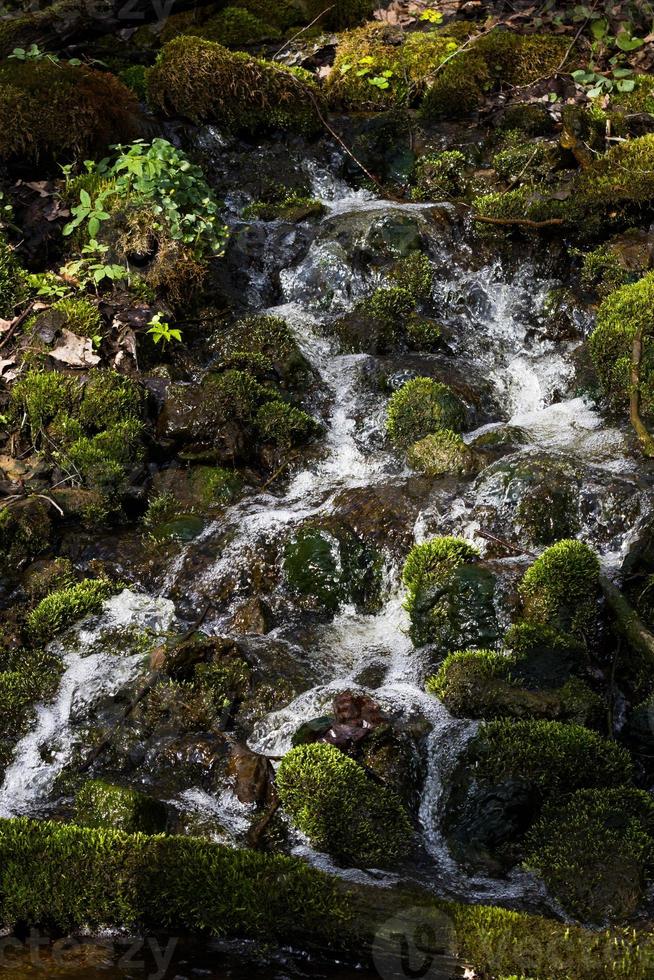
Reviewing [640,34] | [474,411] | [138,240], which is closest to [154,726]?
[474,411]

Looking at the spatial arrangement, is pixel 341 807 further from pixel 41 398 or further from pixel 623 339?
pixel 623 339

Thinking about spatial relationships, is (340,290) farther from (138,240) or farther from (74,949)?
(74,949)

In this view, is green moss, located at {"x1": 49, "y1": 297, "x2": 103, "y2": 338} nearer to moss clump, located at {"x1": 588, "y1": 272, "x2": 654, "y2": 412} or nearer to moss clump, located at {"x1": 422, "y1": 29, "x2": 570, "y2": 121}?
moss clump, located at {"x1": 588, "y1": 272, "x2": 654, "y2": 412}

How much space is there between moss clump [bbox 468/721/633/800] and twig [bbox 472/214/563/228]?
18.9ft

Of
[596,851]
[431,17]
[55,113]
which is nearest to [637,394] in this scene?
[596,851]

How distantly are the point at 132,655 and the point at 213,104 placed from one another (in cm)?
784

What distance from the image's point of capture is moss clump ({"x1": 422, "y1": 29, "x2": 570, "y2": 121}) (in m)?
11.0

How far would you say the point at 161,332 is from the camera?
24.8 feet

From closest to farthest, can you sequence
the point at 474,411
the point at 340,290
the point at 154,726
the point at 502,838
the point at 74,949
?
the point at 74,949 < the point at 502,838 < the point at 154,726 < the point at 474,411 < the point at 340,290

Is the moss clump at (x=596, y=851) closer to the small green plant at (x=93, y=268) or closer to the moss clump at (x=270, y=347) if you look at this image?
the moss clump at (x=270, y=347)

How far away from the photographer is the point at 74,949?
333 centimetres

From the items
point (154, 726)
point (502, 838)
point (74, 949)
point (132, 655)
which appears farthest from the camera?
point (132, 655)

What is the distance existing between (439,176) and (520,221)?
1.71m

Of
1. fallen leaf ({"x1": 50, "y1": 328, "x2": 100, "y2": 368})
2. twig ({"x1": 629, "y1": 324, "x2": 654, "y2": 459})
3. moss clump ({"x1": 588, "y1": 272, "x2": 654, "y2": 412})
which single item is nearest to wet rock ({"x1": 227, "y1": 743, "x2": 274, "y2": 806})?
twig ({"x1": 629, "y1": 324, "x2": 654, "y2": 459})
